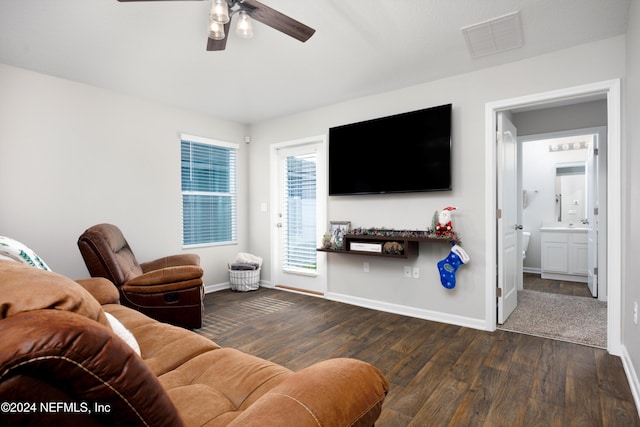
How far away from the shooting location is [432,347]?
8.85 feet

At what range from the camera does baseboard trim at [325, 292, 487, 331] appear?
3.17 m

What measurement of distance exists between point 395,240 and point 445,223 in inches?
20.9

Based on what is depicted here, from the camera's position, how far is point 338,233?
158 inches

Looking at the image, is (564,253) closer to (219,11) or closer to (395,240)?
(395,240)

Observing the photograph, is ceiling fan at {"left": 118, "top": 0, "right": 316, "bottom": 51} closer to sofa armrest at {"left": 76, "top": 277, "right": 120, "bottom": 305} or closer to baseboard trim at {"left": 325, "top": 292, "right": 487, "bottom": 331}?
sofa armrest at {"left": 76, "top": 277, "right": 120, "bottom": 305}

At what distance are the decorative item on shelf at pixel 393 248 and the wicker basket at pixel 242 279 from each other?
2.10 m

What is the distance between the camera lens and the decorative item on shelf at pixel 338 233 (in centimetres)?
396

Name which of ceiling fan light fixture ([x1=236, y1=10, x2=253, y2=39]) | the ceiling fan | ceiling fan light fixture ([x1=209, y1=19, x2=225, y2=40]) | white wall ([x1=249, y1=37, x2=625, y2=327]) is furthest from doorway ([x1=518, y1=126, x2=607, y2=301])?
ceiling fan light fixture ([x1=209, y1=19, x2=225, y2=40])

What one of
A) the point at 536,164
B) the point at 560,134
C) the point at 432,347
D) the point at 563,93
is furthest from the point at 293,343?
the point at 536,164

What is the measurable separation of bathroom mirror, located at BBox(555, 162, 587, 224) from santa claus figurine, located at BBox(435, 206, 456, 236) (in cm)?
401

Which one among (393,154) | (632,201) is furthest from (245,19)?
(632,201)

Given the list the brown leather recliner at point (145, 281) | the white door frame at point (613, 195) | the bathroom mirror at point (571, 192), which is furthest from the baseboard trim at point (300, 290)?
the bathroom mirror at point (571, 192)

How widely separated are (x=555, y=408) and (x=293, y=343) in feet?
6.03

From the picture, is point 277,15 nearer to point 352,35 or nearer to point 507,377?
point 352,35
